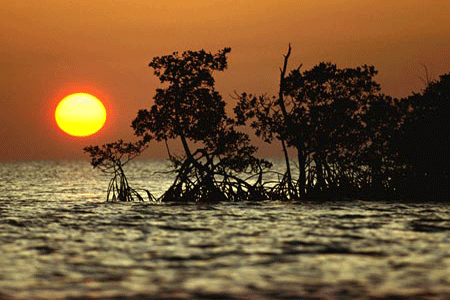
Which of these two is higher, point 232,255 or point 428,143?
point 428,143

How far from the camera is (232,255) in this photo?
702 inches

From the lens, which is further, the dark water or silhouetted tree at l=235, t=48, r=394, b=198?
silhouetted tree at l=235, t=48, r=394, b=198

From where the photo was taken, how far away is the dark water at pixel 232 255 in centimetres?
1360

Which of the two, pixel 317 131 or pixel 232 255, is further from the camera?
pixel 317 131

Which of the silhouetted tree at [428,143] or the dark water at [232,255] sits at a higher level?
the silhouetted tree at [428,143]

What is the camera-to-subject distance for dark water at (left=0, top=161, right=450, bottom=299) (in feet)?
44.6

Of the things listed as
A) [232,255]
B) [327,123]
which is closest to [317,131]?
[327,123]

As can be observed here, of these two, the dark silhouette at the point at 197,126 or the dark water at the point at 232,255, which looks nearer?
the dark water at the point at 232,255

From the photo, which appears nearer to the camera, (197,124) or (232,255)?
(232,255)

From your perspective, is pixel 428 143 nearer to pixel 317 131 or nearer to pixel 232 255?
pixel 317 131

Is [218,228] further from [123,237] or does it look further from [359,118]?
[359,118]

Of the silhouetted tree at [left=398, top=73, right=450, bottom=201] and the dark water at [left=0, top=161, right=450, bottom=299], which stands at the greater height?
the silhouetted tree at [left=398, top=73, right=450, bottom=201]

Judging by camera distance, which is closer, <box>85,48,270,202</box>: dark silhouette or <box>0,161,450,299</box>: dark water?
<box>0,161,450,299</box>: dark water

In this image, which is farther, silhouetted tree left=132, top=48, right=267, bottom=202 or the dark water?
silhouetted tree left=132, top=48, right=267, bottom=202
